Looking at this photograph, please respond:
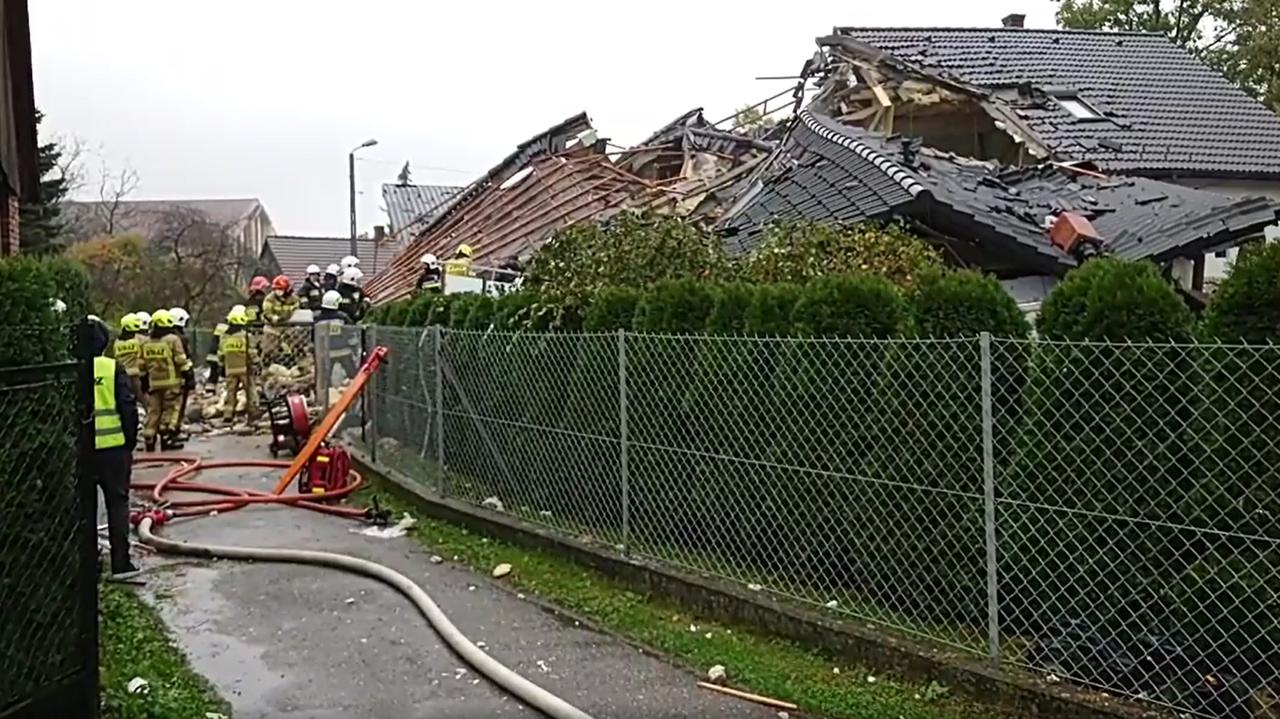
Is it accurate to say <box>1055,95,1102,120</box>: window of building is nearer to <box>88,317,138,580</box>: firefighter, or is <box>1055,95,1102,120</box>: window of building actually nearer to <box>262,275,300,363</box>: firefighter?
<box>262,275,300,363</box>: firefighter

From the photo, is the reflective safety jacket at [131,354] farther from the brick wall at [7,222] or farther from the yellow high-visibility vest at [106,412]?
the yellow high-visibility vest at [106,412]

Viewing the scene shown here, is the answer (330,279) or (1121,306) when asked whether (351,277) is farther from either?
(1121,306)

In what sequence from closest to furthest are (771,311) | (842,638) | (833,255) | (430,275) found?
(842,638)
(771,311)
(833,255)
(430,275)

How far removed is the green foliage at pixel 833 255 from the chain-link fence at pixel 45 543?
5.58 meters

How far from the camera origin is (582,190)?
19031 mm

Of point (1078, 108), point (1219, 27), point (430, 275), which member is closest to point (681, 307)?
point (430, 275)

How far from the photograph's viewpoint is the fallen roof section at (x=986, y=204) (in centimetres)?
1100

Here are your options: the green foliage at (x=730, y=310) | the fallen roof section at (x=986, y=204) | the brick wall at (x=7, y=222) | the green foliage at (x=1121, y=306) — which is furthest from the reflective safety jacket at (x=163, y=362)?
the green foliage at (x=1121, y=306)

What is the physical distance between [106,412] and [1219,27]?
3620 centimetres

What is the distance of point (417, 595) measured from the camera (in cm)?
691

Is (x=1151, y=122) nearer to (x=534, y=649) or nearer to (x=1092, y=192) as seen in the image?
(x=1092, y=192)

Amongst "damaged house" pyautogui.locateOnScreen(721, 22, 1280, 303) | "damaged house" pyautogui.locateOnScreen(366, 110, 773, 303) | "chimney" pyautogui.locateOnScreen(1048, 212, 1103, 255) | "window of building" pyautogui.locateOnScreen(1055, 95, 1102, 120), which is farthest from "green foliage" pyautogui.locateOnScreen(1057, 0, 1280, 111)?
"chimney" pyautogui.locateOnScreen(1048, 212, 1103, 255)

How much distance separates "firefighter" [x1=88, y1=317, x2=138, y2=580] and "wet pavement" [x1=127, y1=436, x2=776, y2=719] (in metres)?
0.29

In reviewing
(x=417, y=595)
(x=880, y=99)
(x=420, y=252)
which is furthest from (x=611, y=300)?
(x=420, y=252)
